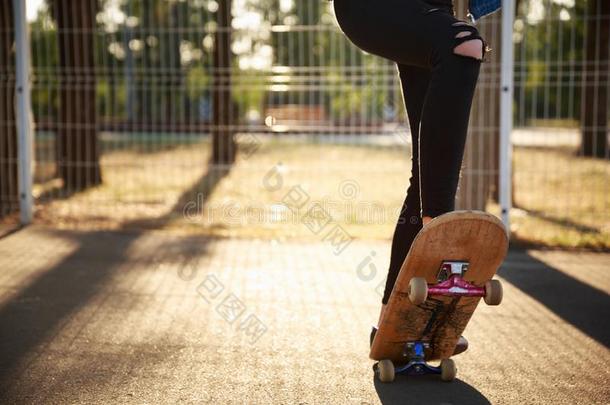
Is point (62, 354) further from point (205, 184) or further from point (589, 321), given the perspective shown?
point (205, 184)

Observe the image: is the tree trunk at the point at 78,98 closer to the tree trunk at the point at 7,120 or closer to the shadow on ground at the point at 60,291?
the tree trunk at the point at 7,120

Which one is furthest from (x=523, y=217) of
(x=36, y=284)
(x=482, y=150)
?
(x=36, y=284)

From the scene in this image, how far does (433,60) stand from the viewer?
2.09 m

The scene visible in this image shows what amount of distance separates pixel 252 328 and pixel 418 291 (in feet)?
4.21

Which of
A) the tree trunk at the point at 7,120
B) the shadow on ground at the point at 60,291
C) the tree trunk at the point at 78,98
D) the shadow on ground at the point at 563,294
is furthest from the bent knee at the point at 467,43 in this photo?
the tree trunk at the point at 78,98

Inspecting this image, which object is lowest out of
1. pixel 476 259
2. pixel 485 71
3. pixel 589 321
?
pixel 589 321

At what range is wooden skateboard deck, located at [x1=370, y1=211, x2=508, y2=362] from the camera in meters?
2.09

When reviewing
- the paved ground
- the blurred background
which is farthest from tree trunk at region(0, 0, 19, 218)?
the paved ground

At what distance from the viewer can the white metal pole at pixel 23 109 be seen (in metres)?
5.76

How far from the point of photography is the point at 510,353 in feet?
9.48

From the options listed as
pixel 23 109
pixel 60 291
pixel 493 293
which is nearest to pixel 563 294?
pixel 493 293

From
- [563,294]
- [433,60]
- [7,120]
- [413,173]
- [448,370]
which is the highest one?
[433,60]

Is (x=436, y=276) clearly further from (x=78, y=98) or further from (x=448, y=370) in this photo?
(x=78, y=98)

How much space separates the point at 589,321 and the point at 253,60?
5774 mm
